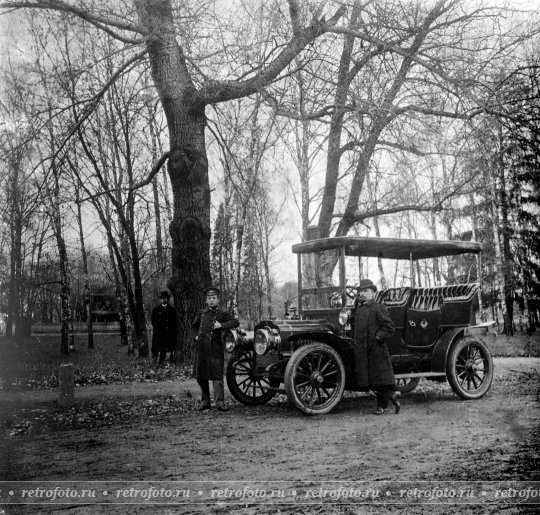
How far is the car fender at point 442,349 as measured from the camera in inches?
341

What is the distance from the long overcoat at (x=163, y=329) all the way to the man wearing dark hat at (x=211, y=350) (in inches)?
214

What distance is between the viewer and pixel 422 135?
9.29 meters

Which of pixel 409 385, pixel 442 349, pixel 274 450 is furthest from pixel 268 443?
pixel 409 385

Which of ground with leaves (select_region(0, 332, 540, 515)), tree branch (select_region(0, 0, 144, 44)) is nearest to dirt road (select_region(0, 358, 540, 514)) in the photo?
ground with leaves (select_region(0, 332, 540, 515))

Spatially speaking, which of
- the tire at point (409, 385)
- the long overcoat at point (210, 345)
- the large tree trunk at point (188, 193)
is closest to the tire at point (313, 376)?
the long overcoat at point (210, 345)

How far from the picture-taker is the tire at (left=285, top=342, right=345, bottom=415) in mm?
7316

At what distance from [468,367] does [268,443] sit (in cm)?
427

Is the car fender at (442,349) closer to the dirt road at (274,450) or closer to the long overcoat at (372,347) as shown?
the dirt road at (274,450)

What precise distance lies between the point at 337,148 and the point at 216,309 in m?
8.79

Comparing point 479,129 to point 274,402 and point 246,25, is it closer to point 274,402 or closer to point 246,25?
point 246,25

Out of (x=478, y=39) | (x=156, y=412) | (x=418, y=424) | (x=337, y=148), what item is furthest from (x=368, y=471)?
(x=337, y=148)

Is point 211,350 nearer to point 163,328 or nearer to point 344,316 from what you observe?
point 344,316

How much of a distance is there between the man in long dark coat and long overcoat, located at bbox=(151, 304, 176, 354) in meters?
6.59

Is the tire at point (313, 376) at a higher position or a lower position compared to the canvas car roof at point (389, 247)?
lower
